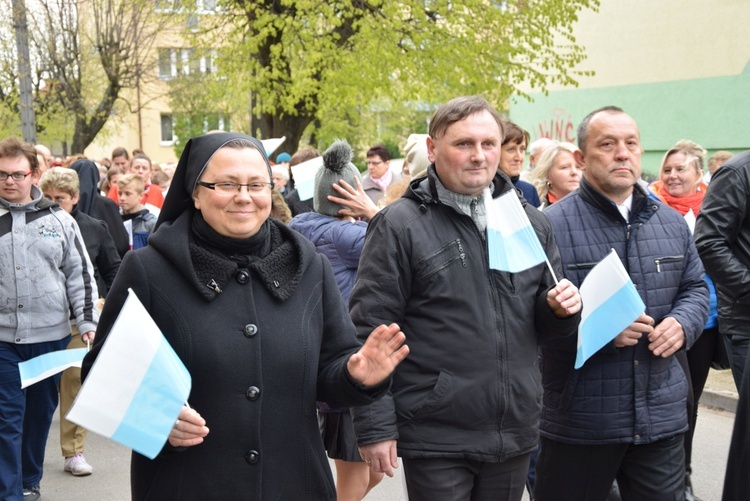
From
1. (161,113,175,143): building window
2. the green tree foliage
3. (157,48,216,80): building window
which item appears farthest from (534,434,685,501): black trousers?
(161,113,175,143): building window

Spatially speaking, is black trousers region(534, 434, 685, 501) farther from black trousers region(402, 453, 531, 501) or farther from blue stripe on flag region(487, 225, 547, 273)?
blue stripe on flag region(487, 225, 547, 273)

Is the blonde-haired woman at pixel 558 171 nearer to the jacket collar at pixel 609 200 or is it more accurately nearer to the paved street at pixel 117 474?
the jacket collar at pixel 609 200

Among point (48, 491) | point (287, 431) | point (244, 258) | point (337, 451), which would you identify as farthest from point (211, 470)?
point (48, 491)

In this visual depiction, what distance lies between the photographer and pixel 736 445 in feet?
7.53

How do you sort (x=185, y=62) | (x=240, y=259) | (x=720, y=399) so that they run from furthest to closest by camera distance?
(x=185, y=62), (x=720, y=399), (x=240, y=259)

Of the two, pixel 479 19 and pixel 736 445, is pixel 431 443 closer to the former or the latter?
pixel 736 445

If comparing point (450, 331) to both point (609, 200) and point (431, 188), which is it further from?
point (609, 200)

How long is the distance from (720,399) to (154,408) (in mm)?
6968

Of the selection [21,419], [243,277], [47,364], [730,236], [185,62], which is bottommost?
[21,419]

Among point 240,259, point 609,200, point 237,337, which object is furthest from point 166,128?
point 237,337

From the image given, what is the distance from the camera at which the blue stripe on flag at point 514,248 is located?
11.5ft

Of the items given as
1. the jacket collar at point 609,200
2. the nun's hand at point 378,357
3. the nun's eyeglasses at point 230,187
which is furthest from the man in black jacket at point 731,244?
the nun's eyeglasses at point 230,187

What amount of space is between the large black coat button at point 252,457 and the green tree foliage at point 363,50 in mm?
15336

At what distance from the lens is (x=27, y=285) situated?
5648 millimetres
